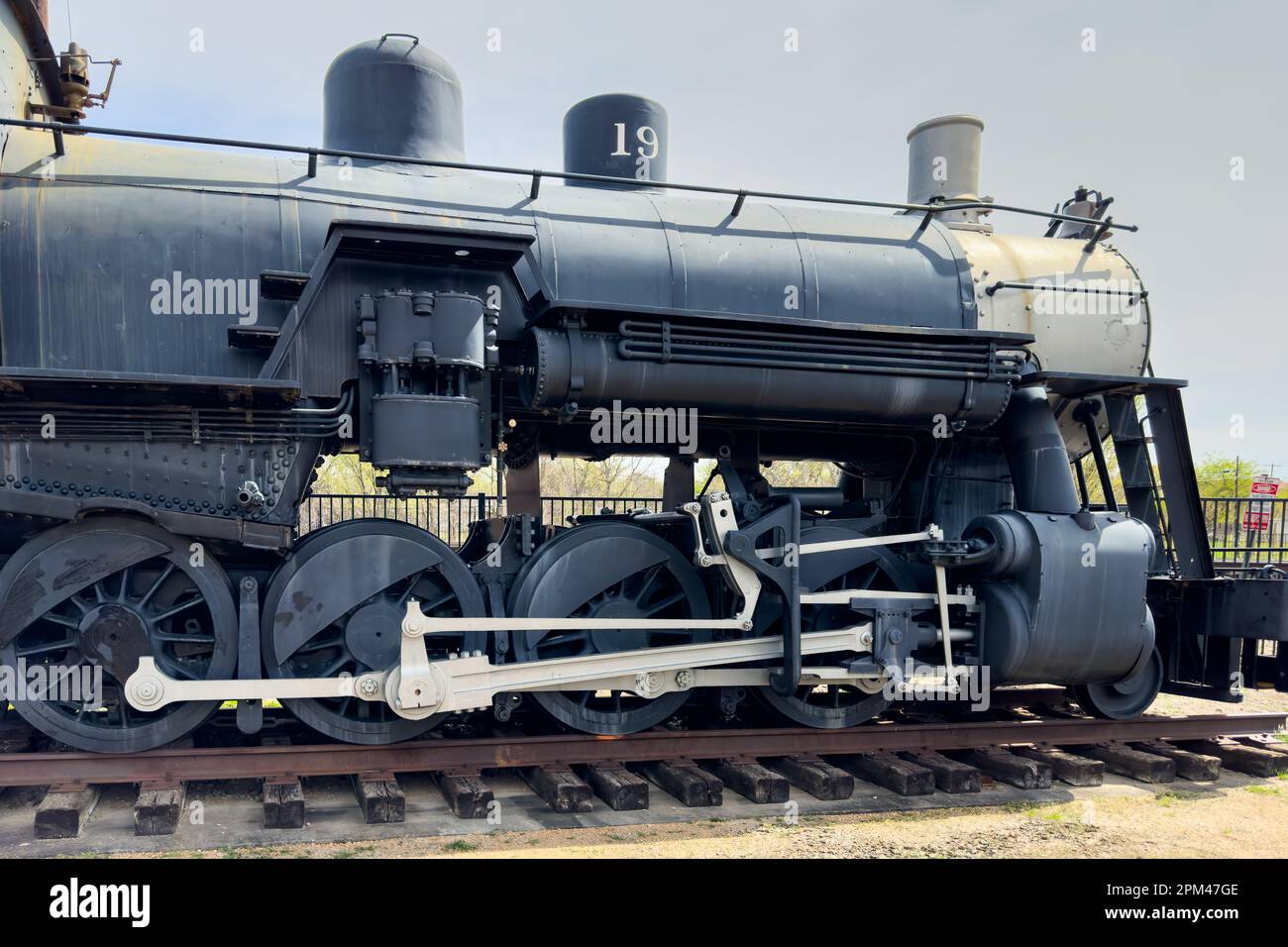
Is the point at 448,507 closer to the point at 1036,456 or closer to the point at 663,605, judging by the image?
the point at 663,605

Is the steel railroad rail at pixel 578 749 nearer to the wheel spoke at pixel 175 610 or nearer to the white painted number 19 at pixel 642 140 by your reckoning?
the wheel spoke at pixel 175 610

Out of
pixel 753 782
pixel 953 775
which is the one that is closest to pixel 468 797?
pixel 753 782

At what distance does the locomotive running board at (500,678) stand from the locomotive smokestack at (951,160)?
371cm

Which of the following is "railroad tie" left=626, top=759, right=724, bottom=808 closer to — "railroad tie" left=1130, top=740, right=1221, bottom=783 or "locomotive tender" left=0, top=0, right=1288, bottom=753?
"locomotive tender" left=0, top=0, right=1288, bottom=753

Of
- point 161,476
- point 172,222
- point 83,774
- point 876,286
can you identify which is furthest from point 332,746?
point 876,286

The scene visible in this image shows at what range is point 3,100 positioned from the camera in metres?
5.50

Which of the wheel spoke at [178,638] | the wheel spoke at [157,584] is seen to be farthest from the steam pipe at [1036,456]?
the wheel spoke at [157,584]

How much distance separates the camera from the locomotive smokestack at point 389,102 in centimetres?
653

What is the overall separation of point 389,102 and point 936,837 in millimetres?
5753

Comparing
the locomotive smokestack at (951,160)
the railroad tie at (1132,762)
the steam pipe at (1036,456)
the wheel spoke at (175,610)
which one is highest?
the locomotive smokestack at (951,160)

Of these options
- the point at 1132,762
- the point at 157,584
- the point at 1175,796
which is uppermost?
the point at 157,584

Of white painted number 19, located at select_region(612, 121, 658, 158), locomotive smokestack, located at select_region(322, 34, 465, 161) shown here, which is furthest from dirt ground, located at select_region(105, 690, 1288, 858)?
white painted number 19, located at select_region(612, 121, 658, 158)

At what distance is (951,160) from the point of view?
7887mm

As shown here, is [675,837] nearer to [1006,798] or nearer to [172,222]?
[1006,798]
